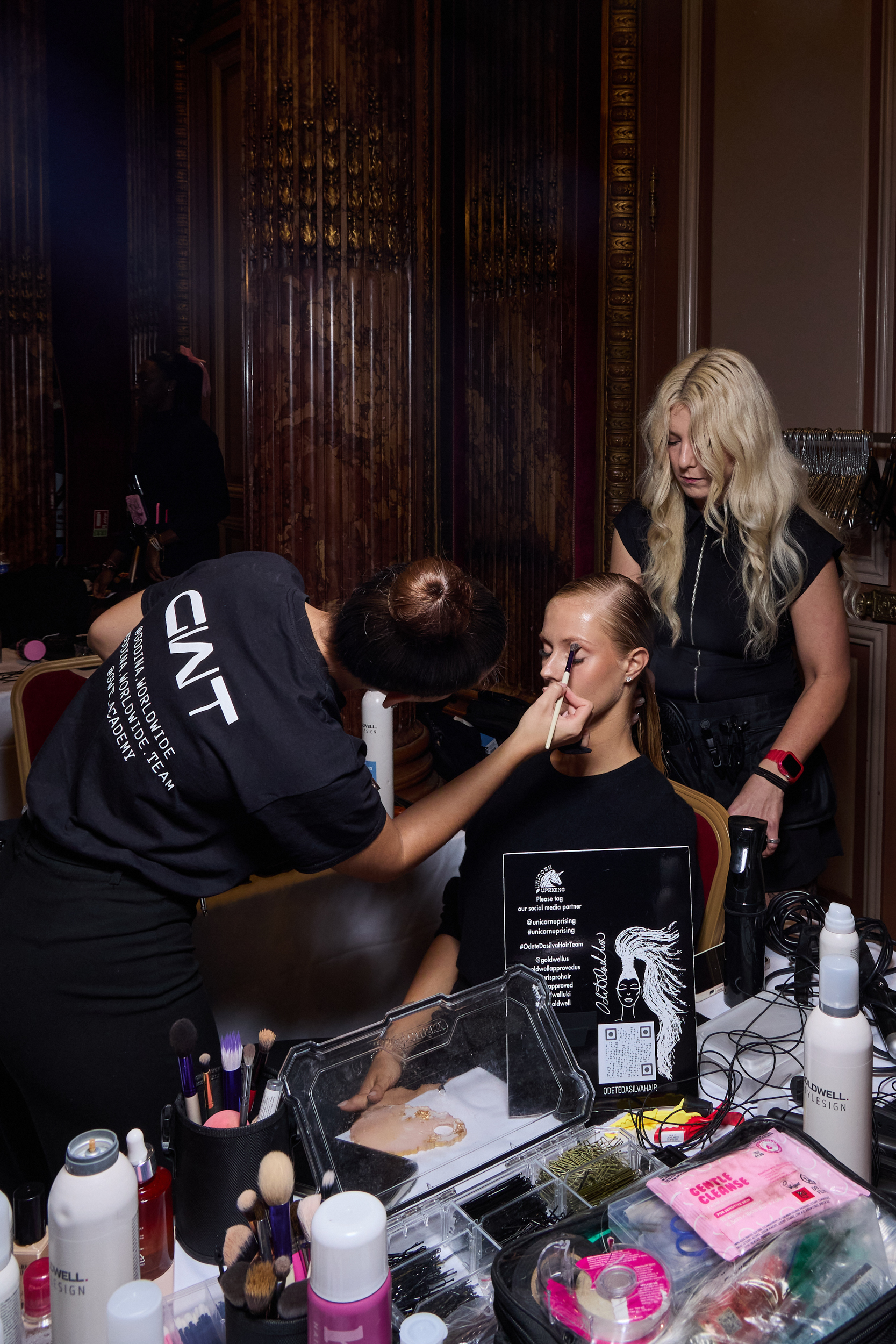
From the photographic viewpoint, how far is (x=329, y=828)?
119 cm

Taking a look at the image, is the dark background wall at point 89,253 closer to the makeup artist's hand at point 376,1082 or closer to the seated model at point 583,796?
the seated model at point 583,796

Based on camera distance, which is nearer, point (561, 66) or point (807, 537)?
point (807, 537)

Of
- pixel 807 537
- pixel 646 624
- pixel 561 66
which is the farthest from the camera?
pixel 561 66

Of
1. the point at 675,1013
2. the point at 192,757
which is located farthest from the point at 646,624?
the point at 192,757

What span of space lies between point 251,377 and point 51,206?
387 cm

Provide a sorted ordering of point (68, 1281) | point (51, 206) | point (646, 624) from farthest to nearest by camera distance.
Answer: point (51, 206) → point (646, 624) → point (68, 1281)

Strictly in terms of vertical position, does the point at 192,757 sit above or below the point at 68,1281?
above

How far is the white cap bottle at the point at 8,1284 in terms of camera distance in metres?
0.76

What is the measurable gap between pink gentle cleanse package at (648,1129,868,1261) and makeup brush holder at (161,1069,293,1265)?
0.31 meters

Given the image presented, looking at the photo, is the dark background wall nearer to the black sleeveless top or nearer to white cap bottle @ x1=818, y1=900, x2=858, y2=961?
the black sleeveless top

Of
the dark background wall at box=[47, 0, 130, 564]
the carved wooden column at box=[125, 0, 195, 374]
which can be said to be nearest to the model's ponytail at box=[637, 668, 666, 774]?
the dark background wall at box=[47, 0, 130, 564]

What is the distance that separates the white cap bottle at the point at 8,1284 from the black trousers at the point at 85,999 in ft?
1.43

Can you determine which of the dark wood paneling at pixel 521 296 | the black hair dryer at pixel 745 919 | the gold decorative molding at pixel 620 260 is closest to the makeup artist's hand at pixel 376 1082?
the black hair dryer at pixel 745 919

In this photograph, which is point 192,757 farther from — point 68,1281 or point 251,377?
point 251,377
